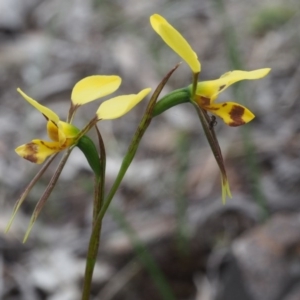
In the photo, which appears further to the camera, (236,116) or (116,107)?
(236,116)

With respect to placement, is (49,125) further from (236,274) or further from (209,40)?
(209,40)

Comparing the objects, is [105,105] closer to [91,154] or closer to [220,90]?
[91,154]

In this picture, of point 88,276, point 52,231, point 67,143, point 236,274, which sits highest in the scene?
point 67,143

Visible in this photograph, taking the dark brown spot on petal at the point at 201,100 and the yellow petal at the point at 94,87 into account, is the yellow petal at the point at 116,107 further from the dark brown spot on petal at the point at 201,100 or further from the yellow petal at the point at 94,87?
Result: the dark brown spot on petal at the point at 201,100

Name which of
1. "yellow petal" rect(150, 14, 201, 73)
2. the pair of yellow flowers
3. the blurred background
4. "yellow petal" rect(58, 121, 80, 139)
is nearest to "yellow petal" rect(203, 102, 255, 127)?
the pair of yellow flowers

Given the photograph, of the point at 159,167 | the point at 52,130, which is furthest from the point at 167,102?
the point at 159,167

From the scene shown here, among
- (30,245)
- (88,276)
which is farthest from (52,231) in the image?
(88,276)
